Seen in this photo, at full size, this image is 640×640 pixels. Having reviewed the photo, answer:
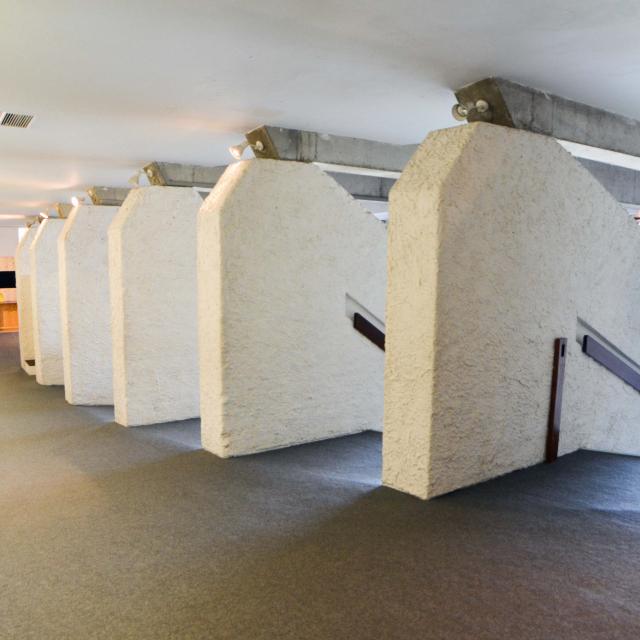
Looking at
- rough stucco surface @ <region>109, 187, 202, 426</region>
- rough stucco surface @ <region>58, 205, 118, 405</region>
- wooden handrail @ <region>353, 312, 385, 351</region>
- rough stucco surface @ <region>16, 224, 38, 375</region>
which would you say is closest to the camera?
wooden handrail @ <region>353, 312, 385, 351</region>

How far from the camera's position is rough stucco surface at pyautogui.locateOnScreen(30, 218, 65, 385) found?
A: 8961 millimetres

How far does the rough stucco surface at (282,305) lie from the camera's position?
4750 millimetres

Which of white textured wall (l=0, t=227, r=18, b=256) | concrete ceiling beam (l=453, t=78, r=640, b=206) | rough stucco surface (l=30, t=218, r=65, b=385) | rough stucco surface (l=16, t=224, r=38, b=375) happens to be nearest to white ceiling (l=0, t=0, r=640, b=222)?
concrete ceiling beam (l=453, t=78, r=640, b=206)

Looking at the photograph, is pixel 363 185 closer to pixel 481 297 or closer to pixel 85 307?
pixel 85 307

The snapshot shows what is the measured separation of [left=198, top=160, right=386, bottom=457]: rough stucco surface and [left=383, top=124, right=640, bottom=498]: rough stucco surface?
56.2 inches

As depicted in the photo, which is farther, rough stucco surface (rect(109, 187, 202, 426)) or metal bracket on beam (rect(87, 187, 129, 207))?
metal bracket on beam (rect(87, 187, 129, 207))

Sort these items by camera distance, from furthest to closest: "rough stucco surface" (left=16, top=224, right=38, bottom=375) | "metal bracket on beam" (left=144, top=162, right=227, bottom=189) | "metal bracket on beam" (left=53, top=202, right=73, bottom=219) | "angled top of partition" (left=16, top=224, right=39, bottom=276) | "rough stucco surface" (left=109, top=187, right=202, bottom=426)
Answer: "angled top of partition" (left=16, top=224, right=39, bottom=276)
"rough stucco surface" (left=16, top=224, right=38, bottom=375)
"metal bracket on beam" (left=53, top=202, right=73, bottom=219)
"metal bracket on beam" (left=144, top=162, right=227, bottom=189)
"rough stucco surface" (left=109, top=187, right=202, bottom=426)

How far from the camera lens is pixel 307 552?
310 centimetres

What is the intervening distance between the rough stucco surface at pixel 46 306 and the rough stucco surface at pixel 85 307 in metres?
1.61

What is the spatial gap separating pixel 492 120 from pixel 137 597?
3421 millimetres

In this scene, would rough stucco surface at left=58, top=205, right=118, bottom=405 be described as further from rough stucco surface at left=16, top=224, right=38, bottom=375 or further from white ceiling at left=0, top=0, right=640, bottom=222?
rough stucco surface at left=16, top=224, right=38, bottom=375

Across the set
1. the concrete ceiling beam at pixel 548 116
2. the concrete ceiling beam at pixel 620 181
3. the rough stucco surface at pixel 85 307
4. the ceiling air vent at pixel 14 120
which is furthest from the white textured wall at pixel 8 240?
the concrete ceiling beam at pixel 548 116

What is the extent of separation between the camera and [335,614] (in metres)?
2.52

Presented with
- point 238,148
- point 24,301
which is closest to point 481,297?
point 238,148
